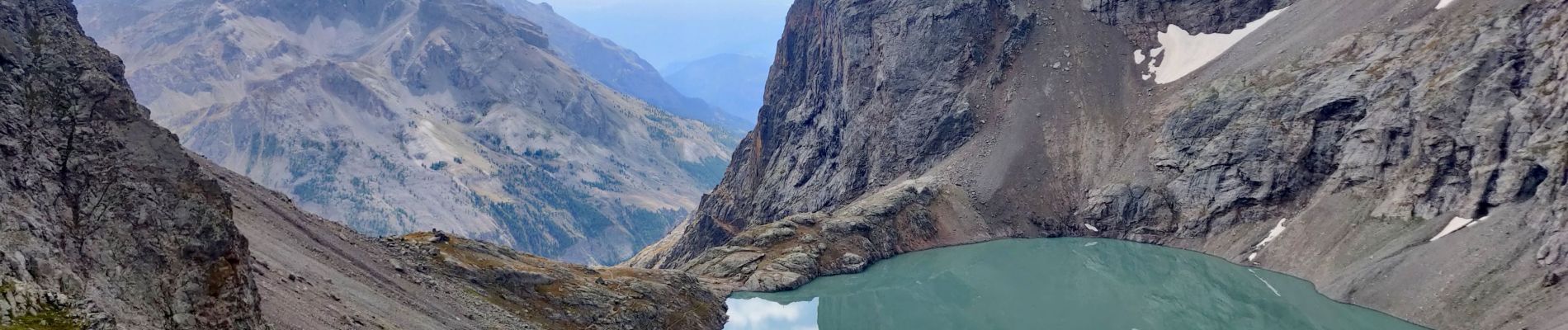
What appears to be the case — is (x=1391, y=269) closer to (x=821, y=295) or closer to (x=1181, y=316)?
(x=1181, y=316)

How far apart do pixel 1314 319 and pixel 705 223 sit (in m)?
95.4

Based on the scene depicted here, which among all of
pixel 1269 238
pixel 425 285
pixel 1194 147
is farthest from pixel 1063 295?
pixel 425 285

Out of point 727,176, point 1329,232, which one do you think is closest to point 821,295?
point 1329,232

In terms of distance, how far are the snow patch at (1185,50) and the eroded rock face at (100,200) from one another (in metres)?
102

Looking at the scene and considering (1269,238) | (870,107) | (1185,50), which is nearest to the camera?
(1269,238)

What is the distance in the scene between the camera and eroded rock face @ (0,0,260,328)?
73.6ft

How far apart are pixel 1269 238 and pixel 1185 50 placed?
36.7 meters

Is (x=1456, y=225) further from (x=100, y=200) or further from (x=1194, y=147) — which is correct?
(x=100, y=200)

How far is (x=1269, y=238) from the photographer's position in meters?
78.1

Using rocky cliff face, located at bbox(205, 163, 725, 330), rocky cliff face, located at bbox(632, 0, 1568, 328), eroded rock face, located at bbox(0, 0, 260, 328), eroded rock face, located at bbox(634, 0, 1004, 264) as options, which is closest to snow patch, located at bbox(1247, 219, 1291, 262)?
rocky cliff face, located at bbox(632, 0, 1568, 328)

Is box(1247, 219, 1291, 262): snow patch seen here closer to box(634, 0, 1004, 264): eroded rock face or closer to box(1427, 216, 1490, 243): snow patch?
box(1427, 216, 1490, 243): snow patch

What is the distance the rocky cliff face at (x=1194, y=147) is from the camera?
196 ft

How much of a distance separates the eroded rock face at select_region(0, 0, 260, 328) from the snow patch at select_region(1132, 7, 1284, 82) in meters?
102

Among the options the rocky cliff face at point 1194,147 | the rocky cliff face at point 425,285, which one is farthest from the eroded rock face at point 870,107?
the rocky cliff face at point 425,285
